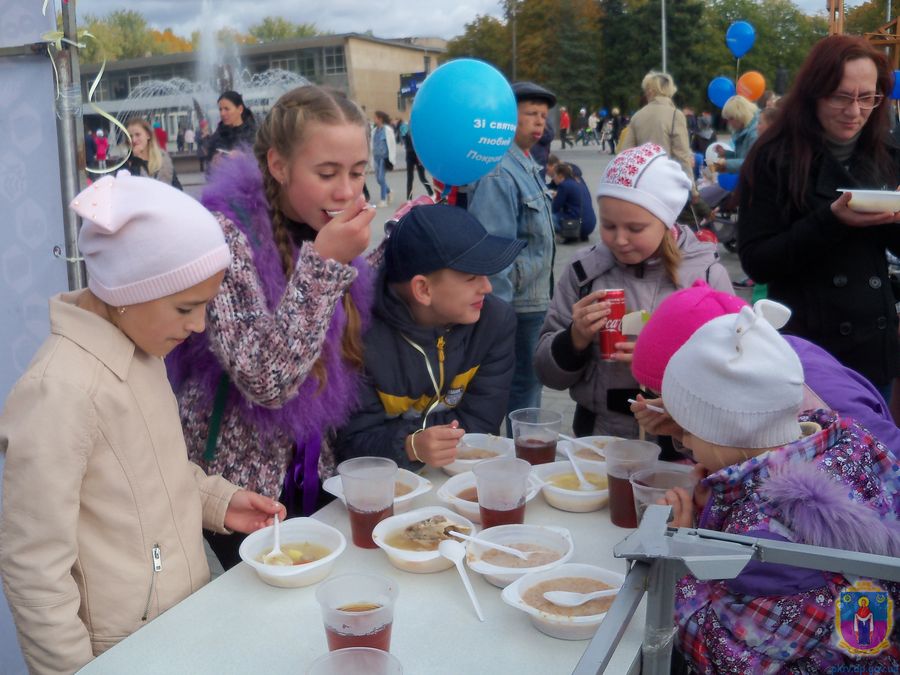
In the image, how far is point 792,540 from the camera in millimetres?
1508

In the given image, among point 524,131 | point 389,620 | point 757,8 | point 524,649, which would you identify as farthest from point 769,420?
point 757,8

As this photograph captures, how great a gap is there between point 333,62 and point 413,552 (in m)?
62.2

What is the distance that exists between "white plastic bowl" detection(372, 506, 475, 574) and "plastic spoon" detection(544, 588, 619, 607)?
11.7 inches

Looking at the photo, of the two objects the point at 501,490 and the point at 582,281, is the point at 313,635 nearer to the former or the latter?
the point at 501,490

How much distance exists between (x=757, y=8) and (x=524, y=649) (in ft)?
204

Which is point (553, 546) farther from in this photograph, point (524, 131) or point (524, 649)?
point (524, 131)

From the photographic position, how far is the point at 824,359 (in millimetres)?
2158

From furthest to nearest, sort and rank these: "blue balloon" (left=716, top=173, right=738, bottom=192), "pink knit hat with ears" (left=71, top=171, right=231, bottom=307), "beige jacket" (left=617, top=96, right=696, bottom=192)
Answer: "blue balloon" (left=716, top=173, right=738, bottom=192) → "beige jacket" (left=617, top=96, right=696, bottom=192) → "pink knit hat with ears" (left=71, top=171, right=231, bottom=307)

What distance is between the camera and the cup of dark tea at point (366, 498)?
76.4 inches

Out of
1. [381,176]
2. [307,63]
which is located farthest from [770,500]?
[307,63]

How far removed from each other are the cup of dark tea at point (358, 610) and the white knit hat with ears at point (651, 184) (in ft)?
5.30

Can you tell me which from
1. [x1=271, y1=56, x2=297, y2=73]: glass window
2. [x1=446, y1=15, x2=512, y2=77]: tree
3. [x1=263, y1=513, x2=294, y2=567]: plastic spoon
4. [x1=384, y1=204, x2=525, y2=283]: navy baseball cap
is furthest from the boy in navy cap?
[x1=271, y1=56, x2=297, y2=73]: glass window

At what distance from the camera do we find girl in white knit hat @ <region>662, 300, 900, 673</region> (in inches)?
57.9

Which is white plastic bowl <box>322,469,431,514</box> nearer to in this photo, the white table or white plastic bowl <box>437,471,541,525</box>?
white plastic bowl <box>437,471,541,525</box>
